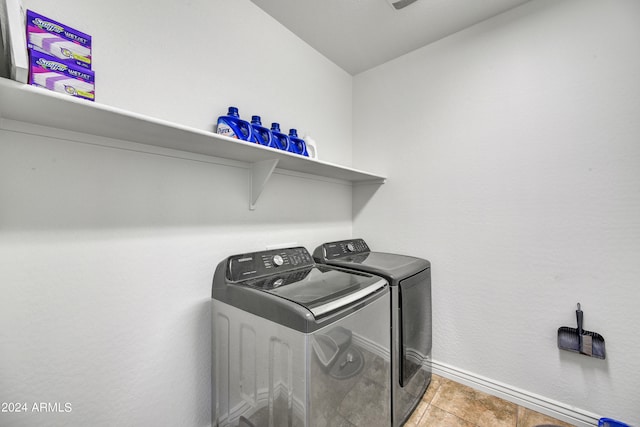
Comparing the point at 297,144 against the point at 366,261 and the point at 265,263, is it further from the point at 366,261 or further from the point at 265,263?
the point at 366,261

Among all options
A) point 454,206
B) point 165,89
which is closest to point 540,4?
point 454,206

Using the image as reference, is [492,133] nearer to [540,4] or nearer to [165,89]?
[540,4]

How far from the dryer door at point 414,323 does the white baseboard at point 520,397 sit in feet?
0.88

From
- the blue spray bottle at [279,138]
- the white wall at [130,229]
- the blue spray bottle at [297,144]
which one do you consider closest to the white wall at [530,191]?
the blue spray bottle at [297,144]

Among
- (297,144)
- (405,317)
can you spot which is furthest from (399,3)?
(405,317)

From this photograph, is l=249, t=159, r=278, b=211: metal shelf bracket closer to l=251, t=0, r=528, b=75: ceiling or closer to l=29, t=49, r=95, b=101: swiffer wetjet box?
l=29, t=49, r=95, b=101: swiffer wetjet box

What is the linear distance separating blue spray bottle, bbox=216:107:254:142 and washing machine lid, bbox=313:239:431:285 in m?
0.95

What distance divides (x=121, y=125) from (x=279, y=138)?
84cm

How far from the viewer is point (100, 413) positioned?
1.00 metres

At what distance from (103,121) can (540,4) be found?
2473 millimetres

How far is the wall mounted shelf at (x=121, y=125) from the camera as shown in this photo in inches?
27.7

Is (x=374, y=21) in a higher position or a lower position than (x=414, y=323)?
higher

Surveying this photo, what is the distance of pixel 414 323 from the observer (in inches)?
62.5

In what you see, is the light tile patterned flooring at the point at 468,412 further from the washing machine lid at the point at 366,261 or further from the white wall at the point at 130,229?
the white wall at the point at 130,229
